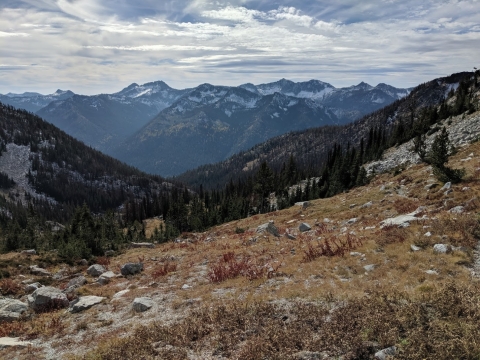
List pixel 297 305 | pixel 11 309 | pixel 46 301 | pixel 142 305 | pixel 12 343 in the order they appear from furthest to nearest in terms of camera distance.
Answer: pixel 46 301
pixel 11 309
pixel 142 305
pixel 12 343
pixel 297 305

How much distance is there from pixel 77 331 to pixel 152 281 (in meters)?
7.41

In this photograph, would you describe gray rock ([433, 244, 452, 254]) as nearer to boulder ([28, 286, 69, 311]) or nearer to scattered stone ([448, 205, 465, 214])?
scattered stone ([448, 205, 465, 214])

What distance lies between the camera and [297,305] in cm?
1204

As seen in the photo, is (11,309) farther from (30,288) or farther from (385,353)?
(385,353)

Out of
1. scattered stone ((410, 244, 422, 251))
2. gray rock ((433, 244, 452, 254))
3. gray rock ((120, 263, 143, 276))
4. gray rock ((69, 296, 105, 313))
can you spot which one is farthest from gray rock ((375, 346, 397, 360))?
gray rock ((120, 263, 143, 276))

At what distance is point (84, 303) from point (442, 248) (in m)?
19.9

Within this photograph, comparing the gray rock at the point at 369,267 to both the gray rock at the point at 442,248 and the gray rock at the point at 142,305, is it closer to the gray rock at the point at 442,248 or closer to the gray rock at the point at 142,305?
the gray rock at the point at 442,248

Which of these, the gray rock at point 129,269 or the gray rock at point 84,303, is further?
the gray rock at point 129,269

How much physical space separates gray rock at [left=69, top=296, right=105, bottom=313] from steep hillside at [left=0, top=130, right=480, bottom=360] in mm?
72

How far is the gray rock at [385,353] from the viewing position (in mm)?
8016

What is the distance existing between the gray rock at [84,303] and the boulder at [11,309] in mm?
2941

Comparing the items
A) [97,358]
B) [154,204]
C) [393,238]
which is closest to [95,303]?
[97,358]

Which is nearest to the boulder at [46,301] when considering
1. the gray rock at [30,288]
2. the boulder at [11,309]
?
the boulder at [11,309]

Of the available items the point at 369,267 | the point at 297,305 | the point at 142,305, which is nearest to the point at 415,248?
the point at 369,267
